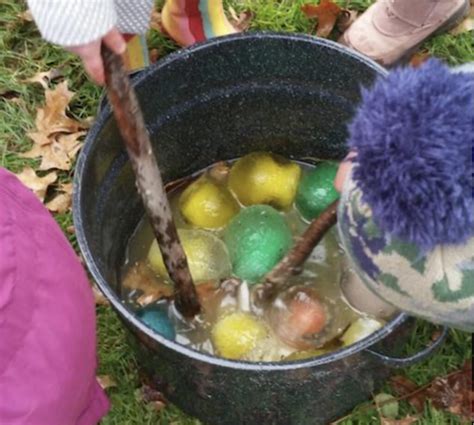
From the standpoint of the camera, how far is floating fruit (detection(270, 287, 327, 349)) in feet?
5.18

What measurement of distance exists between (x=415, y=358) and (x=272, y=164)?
60cm

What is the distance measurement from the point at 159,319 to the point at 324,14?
964mm

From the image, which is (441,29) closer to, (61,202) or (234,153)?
(234,153)

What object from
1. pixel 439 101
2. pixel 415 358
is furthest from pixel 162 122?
pixel 439 101

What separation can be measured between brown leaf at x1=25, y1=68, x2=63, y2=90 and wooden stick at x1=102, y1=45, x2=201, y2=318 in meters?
0.77

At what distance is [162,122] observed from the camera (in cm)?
166

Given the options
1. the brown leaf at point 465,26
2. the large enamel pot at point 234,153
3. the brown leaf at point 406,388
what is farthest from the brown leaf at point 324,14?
the brown leaf at point 406,388

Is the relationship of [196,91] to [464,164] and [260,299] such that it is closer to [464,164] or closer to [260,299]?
[260,299]

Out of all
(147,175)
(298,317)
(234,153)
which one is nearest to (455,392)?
(298,317)

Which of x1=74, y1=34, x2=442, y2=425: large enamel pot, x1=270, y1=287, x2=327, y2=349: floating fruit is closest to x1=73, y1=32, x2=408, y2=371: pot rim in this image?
x1=74, y1=34, x2=442, y2=425: large enamel pot

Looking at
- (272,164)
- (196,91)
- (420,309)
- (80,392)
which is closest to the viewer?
(420,309)

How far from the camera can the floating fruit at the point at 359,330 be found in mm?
1571

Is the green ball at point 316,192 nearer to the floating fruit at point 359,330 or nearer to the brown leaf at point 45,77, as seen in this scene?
the floating fruit at point 359,330

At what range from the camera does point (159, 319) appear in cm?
161
